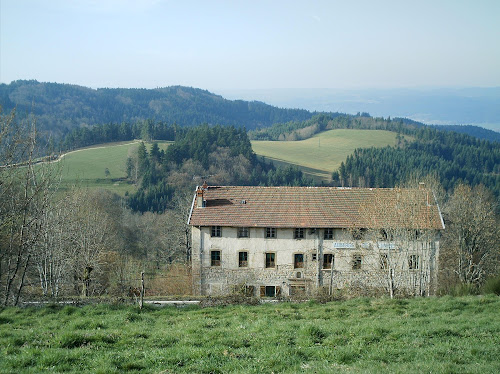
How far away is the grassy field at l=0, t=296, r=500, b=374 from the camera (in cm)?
945

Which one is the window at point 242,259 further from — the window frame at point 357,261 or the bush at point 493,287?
the bush at point 493,287

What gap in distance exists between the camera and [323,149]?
165m

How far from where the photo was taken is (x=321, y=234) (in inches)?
1204

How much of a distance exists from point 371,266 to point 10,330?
74.8 ft

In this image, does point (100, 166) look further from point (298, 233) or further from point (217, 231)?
point (298, 233)

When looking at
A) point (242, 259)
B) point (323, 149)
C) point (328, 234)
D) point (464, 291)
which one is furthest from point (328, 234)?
Answer: point (323, 149)

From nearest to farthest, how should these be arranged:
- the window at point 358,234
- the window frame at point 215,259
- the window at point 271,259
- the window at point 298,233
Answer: the window at point 358,234, the window at point 298,233, the window at point 271,259, the window frame at point 215,259

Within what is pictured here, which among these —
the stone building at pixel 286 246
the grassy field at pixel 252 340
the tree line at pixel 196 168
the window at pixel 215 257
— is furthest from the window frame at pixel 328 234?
the tree line at pixel 196 168

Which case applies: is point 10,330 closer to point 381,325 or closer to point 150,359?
point 150,359

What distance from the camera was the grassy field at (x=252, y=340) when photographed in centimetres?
945

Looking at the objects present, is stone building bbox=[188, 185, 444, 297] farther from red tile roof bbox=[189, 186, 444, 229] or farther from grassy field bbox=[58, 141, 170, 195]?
grassy field bbox=[58, 141, 170, 195]

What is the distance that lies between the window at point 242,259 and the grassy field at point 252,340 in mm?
15243

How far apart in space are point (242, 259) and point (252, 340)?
20131 mm

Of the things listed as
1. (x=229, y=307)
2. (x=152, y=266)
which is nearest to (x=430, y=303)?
(x=229, y=307)
